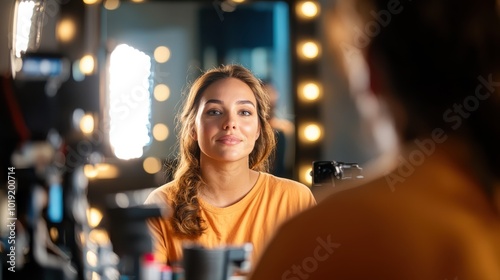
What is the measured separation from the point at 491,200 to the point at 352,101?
41cm

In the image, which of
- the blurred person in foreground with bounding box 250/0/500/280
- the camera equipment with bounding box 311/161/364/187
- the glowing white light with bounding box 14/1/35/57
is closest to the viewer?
the blurred person in foreground with bounding box 250/0/500/280

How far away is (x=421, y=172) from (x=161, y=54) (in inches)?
22.1

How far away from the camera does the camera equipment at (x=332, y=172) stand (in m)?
0.91

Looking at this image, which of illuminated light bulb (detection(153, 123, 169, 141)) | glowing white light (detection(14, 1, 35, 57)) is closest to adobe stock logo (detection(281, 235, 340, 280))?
illuminated light bulb (detection(153, 123, 169, 141))

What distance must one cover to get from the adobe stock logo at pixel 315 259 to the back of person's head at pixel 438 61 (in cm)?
13

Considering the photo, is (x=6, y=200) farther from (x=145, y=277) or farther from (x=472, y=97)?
(x=472, y=97)

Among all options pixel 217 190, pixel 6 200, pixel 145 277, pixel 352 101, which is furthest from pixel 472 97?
pixel 6 200

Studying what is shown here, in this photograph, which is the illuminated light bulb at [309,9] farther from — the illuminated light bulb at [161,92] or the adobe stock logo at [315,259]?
the adobe stock logo at [315,259]

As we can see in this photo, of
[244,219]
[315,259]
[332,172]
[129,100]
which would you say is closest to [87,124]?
[129,100]

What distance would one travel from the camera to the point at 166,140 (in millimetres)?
962

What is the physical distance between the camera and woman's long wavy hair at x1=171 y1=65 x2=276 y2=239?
0.94m

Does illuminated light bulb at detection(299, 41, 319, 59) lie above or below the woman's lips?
above

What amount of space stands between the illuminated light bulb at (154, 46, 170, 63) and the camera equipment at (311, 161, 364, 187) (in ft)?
0.97

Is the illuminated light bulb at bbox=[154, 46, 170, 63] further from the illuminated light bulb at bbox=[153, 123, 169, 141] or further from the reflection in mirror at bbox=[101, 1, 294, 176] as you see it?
the illuminated light bulb at bbox=[153, 123, 169, 141]
